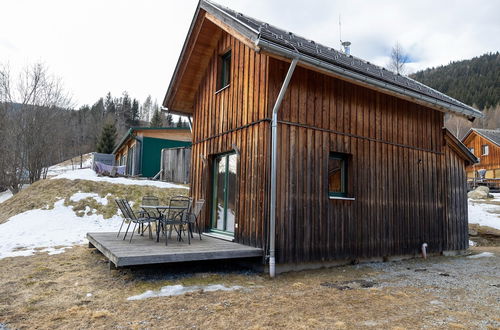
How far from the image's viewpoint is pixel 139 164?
1972cm

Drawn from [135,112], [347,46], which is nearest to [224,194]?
[347,46]

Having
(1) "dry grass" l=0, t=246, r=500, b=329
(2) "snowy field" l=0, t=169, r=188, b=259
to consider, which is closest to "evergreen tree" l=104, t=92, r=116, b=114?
(2) "snowy field" l=0, t=169, r=188, b=259

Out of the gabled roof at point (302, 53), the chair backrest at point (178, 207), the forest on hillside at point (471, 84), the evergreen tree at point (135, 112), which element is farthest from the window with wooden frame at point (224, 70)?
the evergreen tree at point (135, 112)

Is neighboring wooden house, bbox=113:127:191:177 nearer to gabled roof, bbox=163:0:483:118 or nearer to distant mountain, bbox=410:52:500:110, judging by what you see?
gabled roof, bbox=163:0:483:118

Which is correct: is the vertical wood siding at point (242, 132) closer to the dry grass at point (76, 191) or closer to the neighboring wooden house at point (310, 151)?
the neighboring wooden house at point (310, 151)

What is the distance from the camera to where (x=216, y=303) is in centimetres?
412

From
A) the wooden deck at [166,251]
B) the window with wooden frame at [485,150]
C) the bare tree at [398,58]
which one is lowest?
the wooden deck at [166,251]

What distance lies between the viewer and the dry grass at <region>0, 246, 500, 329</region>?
3492 millimetres

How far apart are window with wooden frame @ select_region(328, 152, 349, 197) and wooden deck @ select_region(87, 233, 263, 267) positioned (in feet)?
7.56

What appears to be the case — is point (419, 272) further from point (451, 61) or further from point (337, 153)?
point (451, 61)

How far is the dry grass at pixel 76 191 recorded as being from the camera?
11.9 meters

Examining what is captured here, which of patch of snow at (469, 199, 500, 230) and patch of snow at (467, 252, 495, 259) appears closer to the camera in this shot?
patch of snow at (467, 252, 495, 259)

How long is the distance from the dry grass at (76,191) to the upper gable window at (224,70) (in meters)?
6.22

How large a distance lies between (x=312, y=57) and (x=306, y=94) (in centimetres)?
94
